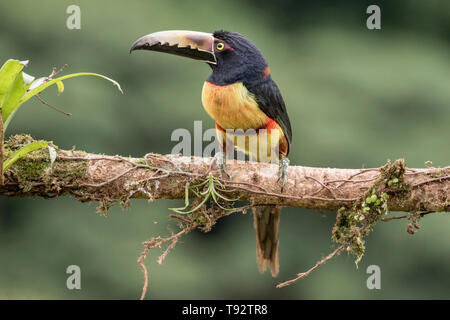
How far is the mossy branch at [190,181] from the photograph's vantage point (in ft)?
11.4

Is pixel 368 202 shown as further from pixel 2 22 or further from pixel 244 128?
pixel 2 22

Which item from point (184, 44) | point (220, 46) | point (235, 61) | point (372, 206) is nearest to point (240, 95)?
point (235, 61)

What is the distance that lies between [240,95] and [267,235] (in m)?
0.89

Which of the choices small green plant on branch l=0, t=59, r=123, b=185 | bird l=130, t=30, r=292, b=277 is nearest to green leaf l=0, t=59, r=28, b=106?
small green plant on branch l=0, t=59, r=123, b=185

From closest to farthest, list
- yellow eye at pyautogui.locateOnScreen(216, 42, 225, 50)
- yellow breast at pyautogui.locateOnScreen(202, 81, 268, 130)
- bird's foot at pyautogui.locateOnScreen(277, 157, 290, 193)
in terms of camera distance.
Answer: bird's foot at pyautogui.locateOnScreen(277, 157, 290, 193) → yellow breast at pyautogui.locateOnScreen(202, 81, 268, 130) → yellow eye at pyautogui.locateOnScreen(216, 42, 225, 50)

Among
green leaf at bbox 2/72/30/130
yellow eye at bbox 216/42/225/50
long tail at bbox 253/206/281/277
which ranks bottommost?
long tail at bbox 253/206/281/277

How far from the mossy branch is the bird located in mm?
421

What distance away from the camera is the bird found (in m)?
4.01

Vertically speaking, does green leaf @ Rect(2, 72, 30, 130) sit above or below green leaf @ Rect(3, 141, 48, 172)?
above

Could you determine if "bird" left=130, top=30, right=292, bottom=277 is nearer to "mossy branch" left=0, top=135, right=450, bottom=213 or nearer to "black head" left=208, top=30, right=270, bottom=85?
"black head" left=208, top=30, right=270, bottom=85

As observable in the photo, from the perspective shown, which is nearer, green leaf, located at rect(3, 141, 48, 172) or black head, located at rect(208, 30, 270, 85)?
green leaf, located at rect(3, 141, 48, 172)

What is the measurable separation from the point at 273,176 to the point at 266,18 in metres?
4.88

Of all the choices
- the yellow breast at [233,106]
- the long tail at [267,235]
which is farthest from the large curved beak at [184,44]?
the long tail at [267,235]

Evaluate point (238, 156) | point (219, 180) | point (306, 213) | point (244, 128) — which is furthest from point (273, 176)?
point (306, 213)
